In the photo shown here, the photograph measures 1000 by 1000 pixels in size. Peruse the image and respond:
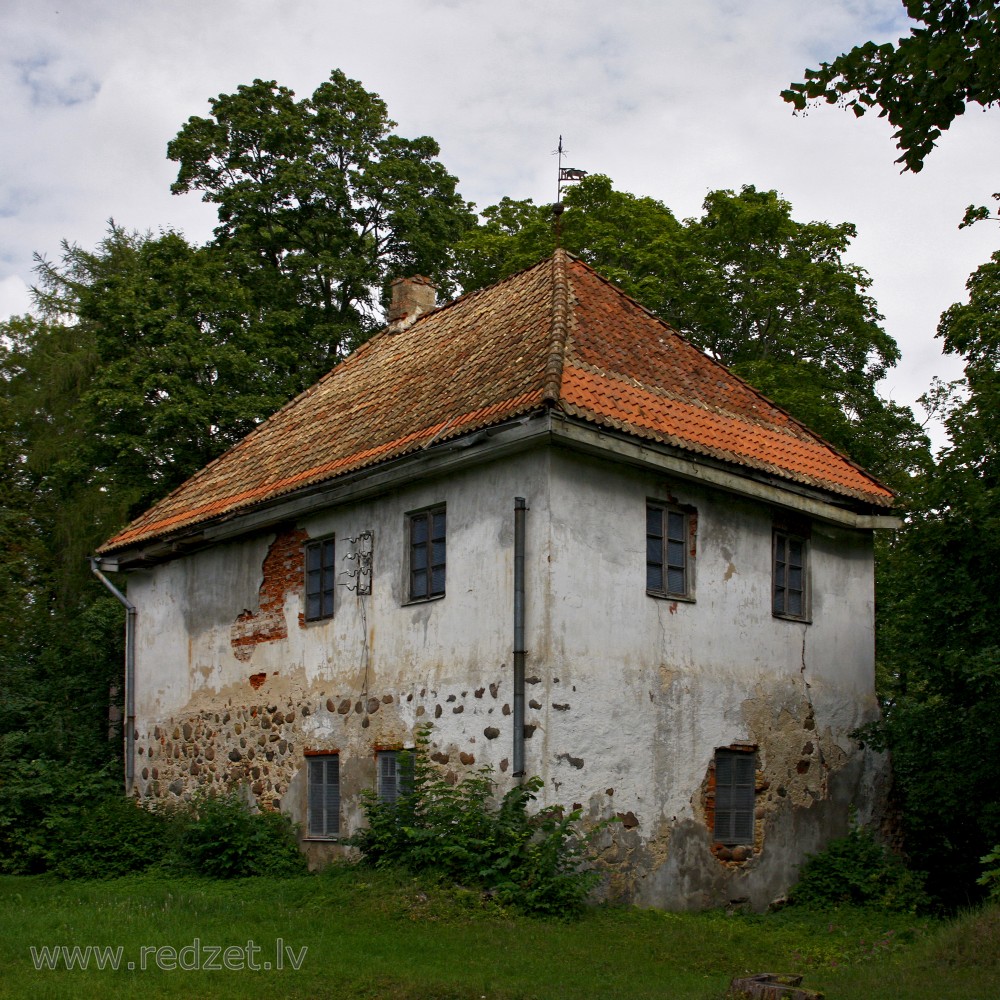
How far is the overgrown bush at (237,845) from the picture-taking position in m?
15.8

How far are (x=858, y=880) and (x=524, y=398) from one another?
681 centimetres

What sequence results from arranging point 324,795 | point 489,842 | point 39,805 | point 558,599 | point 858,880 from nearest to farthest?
point 489,842
point 558,599
point 858,880
point 324,795
point 39,805

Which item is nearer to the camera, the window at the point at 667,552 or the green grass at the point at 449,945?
the green grass at the point at 449,945

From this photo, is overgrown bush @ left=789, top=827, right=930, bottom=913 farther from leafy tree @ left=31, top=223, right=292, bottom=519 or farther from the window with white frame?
leafy tree @ left=31, top=223, right=292, bottom=519

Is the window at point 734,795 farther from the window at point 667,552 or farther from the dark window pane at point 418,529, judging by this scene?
the dark window pane at point 418,529

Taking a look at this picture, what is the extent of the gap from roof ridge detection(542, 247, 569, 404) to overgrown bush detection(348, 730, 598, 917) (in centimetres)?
386

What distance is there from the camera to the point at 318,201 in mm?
29250

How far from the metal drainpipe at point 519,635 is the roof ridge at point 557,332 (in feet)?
3.97

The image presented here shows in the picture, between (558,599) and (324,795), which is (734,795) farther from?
(324,795)

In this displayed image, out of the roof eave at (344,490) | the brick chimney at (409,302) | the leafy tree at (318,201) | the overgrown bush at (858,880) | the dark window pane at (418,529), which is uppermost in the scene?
the leafy tree at (318,201)

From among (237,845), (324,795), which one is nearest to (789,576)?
(324,795)

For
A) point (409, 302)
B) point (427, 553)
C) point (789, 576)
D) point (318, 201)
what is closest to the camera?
point (427, 553)

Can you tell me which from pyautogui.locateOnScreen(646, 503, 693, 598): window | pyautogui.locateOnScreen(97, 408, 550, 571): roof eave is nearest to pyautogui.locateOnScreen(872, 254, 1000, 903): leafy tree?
pyautogui.locateOnScreen(646, 503, 693, 598): window

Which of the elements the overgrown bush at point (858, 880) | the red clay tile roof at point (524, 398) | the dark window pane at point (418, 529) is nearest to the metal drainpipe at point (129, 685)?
the red clay tile roof at point (524, 398)
